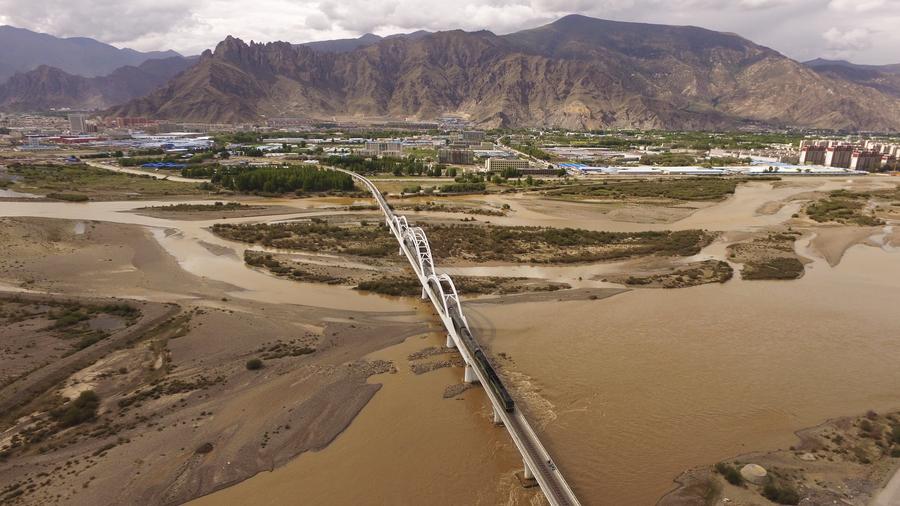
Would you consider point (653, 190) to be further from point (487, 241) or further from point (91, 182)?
point (91, 182)

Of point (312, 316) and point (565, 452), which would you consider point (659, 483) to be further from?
point (312, 316)

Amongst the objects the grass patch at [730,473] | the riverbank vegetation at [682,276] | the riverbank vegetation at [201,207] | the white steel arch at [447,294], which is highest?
the white steel arch at [447,294]

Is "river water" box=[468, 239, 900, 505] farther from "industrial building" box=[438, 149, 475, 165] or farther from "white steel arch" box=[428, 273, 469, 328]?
"industrial building" box=[438, 149, 475, 165]

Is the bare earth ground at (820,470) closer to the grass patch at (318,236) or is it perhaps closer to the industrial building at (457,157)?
the grass patch at (318,236)

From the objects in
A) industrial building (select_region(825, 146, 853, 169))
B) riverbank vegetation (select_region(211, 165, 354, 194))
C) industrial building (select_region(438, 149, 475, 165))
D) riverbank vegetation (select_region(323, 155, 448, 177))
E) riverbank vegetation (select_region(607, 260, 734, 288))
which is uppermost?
industrial building (select_region(825, 146, 853, 169))

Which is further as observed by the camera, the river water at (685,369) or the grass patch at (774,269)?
the grass patch at (774,269)

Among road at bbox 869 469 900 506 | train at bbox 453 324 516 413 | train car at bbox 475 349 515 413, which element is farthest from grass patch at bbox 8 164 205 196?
road at bbox 869 469 900 506

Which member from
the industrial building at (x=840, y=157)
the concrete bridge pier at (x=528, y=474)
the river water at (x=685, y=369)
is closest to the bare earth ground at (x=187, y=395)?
the concrete bridge pier at (x=528, y=474)

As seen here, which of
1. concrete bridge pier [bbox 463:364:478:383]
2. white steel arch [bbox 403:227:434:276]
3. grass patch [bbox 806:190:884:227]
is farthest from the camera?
grass patch [bbox 806:190:884:227]
